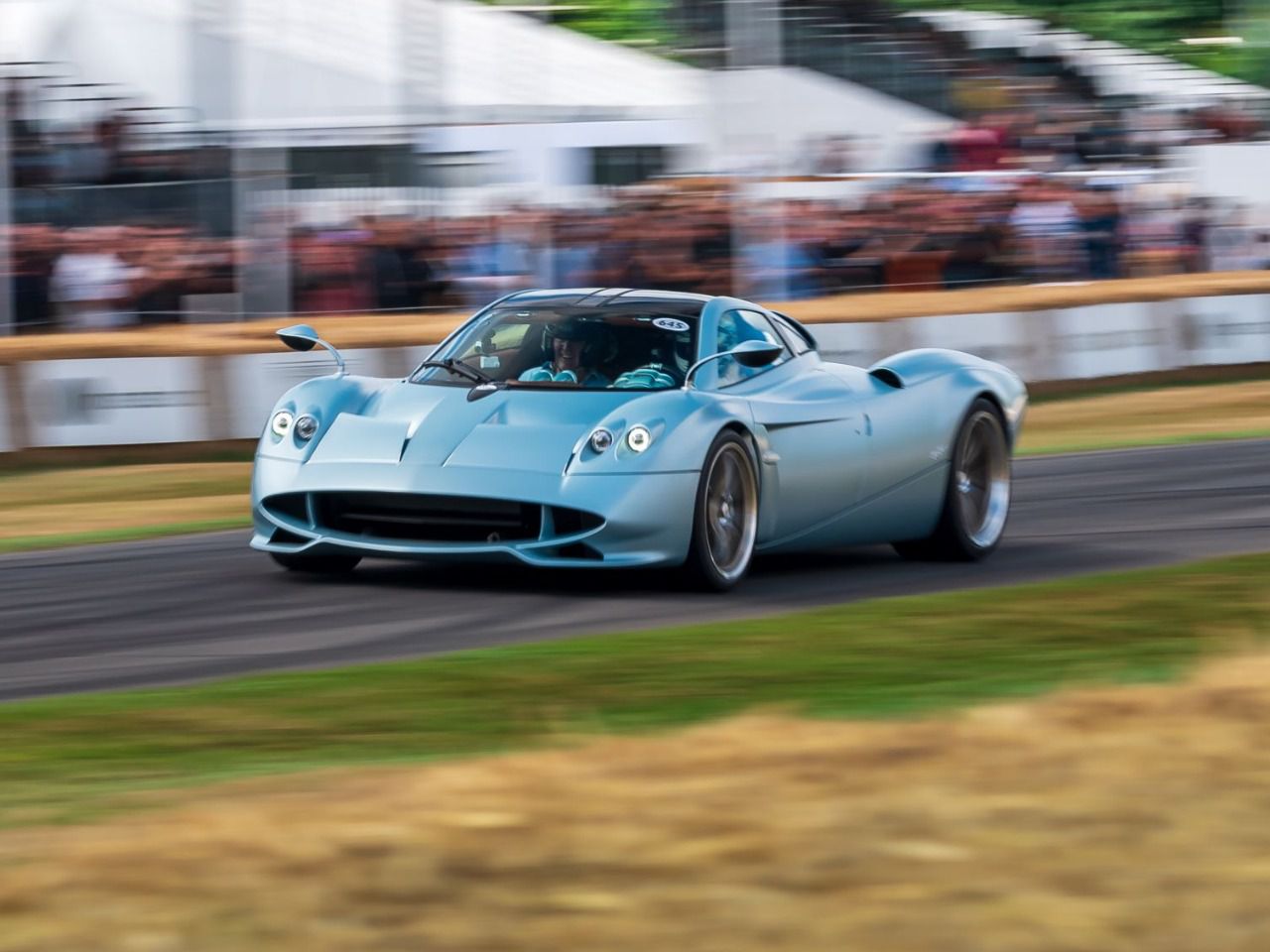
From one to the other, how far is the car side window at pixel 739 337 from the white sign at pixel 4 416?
22.1 ft

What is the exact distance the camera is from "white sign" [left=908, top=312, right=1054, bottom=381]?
60.2ft

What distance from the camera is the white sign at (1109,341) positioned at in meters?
19.5

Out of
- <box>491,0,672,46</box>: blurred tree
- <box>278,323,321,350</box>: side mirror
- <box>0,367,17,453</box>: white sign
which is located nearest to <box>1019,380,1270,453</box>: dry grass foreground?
<box>0,367,17,453</box>: white sign

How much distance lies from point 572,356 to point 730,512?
97cm

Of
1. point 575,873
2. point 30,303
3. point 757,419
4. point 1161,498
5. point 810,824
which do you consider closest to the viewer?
point 575,873

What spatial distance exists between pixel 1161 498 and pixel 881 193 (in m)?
10.6

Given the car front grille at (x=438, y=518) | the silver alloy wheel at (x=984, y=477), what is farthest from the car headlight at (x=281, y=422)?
the silver alloy wheel at (x=984, y=477)

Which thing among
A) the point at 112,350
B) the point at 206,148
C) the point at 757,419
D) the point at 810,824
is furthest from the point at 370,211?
the point at 810,824

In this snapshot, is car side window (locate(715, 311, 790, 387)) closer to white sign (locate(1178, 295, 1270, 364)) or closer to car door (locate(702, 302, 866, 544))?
car door (locate(702, 302, 866, 544))

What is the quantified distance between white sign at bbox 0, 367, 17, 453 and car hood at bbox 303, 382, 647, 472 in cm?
632

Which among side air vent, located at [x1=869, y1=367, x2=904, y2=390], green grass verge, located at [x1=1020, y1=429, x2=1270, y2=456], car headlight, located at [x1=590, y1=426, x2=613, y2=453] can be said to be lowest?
green grass verge, located at [x1=1020, y1=429, x2=1270, y2=456]

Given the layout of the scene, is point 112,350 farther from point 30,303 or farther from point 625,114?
point 625,114

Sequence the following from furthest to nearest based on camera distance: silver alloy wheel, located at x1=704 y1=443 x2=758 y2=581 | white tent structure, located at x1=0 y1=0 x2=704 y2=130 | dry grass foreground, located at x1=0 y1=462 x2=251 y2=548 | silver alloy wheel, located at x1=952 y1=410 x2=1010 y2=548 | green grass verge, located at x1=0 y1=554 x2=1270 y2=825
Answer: white tent structure, located at x1=0 y1=0 x2=704 y2=130 → dry grass foreground, located at x1=0 y1=462 x2=251 y2=548 → silver alloy wheel, located at x1=952 y1=410 x2=1010 y2=548 → silver alloy wheel, located at x1=704 y1=443 x2=758 y2=581 → green grass verge, located at x1=0 y1=554 x2=1270 y2=825

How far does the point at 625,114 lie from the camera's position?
22.9m
